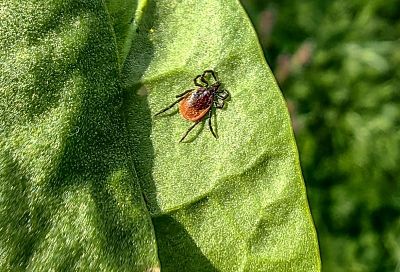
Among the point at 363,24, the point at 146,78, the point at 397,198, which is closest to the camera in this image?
the point at 146,78

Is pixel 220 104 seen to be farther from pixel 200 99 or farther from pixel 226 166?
pixel 226 166

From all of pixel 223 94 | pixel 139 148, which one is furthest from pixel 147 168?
pixel 223 94

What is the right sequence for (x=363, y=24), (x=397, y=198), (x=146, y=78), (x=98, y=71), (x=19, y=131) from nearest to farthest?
(x=19, y=131)
(x=98, y=71)
(x=146, y=78)
(x=397, y=198)
(x=363, y=24)

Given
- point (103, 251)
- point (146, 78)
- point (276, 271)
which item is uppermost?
point (146, 78)

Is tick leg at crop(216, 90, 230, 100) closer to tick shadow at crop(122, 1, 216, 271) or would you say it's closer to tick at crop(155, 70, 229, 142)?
tick at crop(155, 70, 229, 142)

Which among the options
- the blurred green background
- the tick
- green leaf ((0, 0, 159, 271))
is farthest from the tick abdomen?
the blurred green background

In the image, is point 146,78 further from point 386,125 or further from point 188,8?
point 386,125

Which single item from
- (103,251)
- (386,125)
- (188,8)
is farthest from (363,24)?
(103,251)
